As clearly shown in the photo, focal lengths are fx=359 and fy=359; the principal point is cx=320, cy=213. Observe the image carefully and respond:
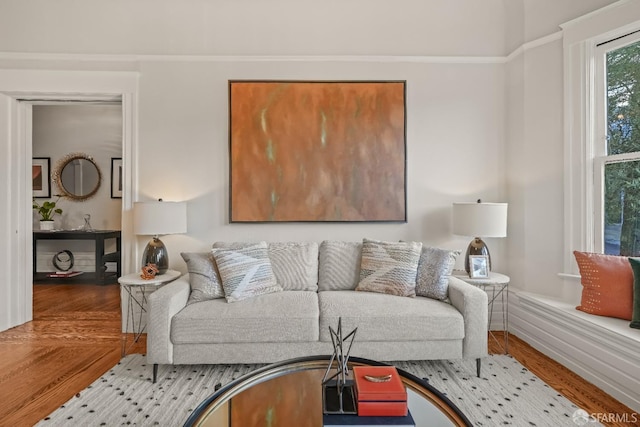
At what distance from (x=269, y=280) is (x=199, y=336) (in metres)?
0.63

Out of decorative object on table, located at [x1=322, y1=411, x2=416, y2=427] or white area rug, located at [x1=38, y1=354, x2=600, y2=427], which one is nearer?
decorative object on table, located at [x1=322, y1=411, x2=416, y2=427]

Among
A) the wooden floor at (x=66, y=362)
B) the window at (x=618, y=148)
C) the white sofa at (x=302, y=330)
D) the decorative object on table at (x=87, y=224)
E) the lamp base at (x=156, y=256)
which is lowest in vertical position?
the wooden floor at (x=66, y=362)

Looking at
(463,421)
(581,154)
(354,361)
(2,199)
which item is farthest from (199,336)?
(581,154)

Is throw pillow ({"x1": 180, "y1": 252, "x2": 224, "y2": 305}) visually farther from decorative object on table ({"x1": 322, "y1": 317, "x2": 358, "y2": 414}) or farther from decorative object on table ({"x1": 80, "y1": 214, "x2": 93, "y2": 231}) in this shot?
decorative object on table ({"x1": 80, "y1": 214, "x2": 93, "y2": 231})

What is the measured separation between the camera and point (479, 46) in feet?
10.9

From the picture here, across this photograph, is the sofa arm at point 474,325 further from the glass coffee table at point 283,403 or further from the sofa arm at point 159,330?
the sofa arm at point 159,330

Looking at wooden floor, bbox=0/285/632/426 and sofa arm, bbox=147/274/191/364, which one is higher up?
sofa arm, bbox=147/274/191/364

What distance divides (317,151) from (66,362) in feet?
8.32

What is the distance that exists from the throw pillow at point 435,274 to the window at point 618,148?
114cm

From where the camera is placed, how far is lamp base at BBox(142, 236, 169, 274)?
289 centimetres

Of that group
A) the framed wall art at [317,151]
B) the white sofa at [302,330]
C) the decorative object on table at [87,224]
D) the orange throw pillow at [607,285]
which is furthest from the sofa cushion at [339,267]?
the decorative object on table at [87,224]

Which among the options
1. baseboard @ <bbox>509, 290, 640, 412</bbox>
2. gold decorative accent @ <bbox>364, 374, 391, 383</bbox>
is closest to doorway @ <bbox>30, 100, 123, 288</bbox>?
gold decorative accent @ <bbox>364, 374, 391, 383</bbox>

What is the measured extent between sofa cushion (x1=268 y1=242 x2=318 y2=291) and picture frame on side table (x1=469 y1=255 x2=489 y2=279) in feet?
4.01

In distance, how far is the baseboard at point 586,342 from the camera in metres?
2.01
